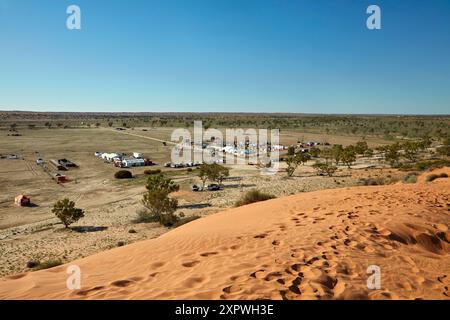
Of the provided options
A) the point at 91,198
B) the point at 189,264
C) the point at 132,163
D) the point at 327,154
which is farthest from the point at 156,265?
the point at 327,154

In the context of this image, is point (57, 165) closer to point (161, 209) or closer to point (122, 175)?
point (122, 175)

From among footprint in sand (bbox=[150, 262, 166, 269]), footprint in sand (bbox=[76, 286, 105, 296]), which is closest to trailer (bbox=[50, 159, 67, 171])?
footprint in sand (bbox=[150, 262, 166, 269])

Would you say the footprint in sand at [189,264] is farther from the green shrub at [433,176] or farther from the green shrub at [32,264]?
the green shrub at [433,176]

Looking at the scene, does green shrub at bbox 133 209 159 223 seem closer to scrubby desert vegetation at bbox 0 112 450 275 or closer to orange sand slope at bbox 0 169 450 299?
scrubby desert vegetation at bbox 0 112 450 275

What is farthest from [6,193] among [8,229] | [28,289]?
[28,289]

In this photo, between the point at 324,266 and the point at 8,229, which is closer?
the point at 324,266

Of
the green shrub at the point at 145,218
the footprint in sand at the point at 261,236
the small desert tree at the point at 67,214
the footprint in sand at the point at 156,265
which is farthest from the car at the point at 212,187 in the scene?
the footprint in sand at the point at 156,265
